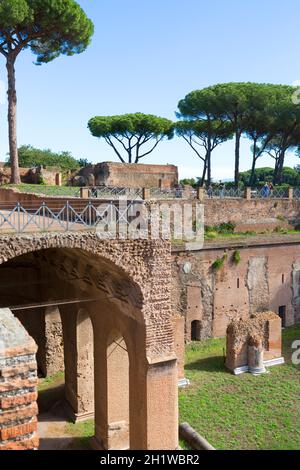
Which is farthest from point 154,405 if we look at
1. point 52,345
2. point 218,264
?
point 218,264

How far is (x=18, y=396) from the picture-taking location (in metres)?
3.23

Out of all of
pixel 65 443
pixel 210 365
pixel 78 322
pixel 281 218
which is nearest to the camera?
pixel 65 443

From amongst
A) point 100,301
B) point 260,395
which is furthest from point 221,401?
point 100,301

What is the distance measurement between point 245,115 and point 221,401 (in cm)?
2148

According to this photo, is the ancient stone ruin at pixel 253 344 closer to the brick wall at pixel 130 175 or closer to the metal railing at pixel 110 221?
the metal railing at pixel 110 221

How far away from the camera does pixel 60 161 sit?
43.4m

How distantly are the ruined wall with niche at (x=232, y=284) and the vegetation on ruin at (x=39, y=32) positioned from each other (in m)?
11.7

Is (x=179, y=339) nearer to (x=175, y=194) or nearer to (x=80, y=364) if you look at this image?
(x=80, y=364)

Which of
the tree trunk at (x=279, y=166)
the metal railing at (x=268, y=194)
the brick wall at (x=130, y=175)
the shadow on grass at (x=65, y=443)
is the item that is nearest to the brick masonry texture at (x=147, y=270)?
the shadow on grass at (x=65, y=443)

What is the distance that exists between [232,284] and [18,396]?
14.4 metres

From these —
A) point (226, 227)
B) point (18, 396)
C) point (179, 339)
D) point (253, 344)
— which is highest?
point (226, 227)

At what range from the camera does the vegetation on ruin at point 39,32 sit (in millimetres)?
19672

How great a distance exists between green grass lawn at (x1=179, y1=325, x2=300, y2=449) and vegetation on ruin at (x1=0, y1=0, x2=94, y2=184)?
14.8 m
